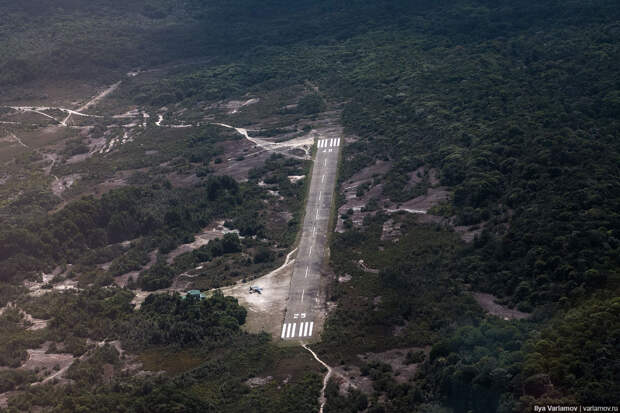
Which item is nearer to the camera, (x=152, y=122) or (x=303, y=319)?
(x=303, y=319)

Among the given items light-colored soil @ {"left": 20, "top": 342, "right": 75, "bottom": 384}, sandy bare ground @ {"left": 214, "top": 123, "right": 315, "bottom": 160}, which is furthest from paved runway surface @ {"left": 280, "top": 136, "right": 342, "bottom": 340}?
light-colored soil @ {"left": 20, "top": 342, "right": 75, "bottom": 384}

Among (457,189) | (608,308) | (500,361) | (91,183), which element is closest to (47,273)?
(91,183)

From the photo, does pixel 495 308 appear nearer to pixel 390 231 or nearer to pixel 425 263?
pixel 425 263

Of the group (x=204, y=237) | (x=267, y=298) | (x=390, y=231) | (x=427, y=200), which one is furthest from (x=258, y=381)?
(x=427, y=200)

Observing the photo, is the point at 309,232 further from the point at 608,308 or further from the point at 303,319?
the point at 608,308

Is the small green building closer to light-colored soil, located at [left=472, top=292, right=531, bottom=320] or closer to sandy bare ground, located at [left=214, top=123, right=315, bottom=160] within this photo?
light-colored soil, located at [left=472, top=292, right=531, bottom=320]

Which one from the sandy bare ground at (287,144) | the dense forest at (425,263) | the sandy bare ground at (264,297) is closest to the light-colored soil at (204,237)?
the dense forest at (425,263)

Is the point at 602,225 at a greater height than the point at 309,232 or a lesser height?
greater
